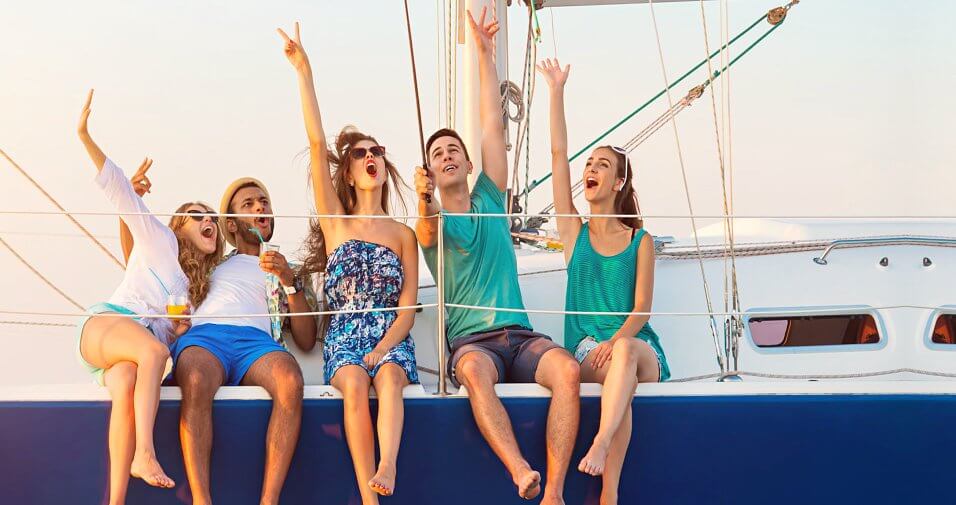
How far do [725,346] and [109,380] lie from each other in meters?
2.29

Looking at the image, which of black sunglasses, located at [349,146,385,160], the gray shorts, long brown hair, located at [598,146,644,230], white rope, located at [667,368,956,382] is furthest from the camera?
white rope, located at [667,368,956,382]

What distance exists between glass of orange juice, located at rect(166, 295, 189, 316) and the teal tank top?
1320 millimetres

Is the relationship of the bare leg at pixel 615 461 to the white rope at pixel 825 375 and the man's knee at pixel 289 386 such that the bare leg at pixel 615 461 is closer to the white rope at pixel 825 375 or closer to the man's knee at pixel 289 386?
the white rope at pixel 825 375

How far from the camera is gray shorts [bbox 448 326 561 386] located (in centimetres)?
399

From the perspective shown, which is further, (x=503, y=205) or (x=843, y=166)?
(x=843, y=166)

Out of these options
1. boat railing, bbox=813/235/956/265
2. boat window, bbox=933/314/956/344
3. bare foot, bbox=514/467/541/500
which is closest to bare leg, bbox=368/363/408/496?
bare foot, bbox=514/467/541/500

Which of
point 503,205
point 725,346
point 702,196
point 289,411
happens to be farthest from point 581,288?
point 702,196

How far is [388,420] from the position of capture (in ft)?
12.3

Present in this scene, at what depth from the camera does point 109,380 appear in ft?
12.3

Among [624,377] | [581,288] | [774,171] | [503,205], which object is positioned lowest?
[624,377]

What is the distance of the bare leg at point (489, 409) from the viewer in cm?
371

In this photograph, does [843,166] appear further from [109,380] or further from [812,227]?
[109,380]

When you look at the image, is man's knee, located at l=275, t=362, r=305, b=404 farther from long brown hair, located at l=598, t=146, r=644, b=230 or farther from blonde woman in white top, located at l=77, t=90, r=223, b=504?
long brown hair, located at l=598, t=146, r=644, b=230

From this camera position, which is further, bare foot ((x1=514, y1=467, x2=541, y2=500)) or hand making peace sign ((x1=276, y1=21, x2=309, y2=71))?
hand making peace sign ((x1=276, y1=21, x2=309, y2=71))
